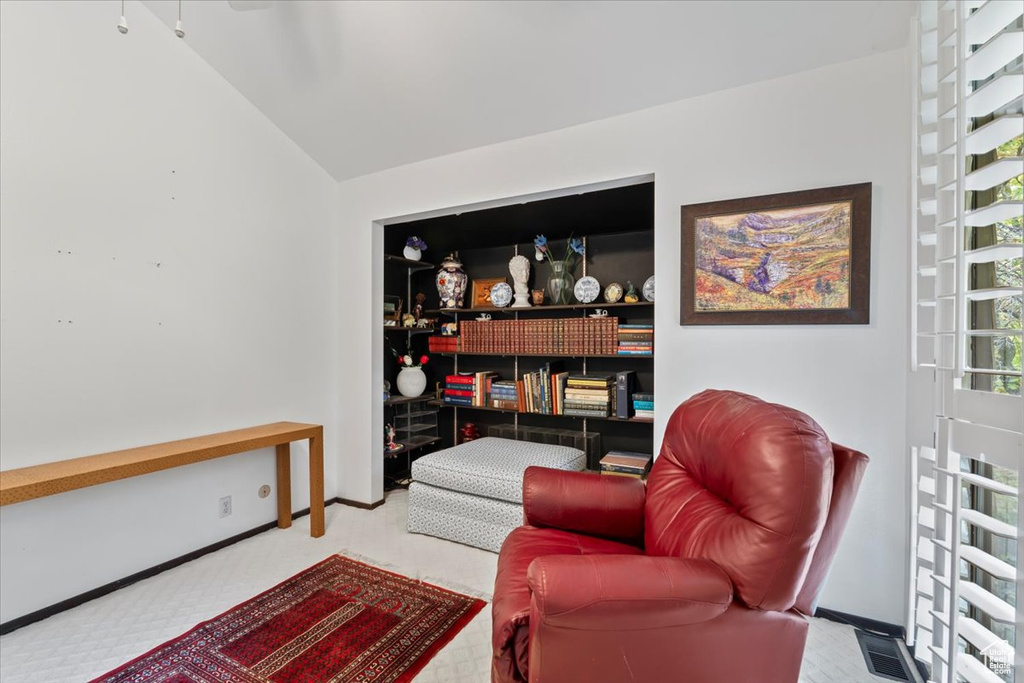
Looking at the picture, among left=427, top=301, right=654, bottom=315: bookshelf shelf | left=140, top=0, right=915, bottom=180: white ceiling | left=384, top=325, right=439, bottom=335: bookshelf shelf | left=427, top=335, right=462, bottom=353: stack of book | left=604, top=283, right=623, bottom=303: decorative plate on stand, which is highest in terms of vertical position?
left=140, top=0, right=915, bottom=180: white ceiling

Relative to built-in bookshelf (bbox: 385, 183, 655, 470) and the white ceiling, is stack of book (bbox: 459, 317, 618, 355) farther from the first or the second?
the white ceiling

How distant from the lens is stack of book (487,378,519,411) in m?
3.31

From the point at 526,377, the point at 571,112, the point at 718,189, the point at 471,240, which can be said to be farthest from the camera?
the point at 471,240

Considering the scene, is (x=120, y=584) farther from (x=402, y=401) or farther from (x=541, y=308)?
(x=541, y=308)

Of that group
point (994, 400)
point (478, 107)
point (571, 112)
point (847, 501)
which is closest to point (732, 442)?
point (847, 501)

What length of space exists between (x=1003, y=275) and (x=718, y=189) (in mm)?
1049

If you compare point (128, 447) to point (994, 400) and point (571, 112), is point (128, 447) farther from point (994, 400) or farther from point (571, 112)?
point (994, 400)

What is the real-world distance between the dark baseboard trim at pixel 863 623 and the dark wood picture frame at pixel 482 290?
2.70 m

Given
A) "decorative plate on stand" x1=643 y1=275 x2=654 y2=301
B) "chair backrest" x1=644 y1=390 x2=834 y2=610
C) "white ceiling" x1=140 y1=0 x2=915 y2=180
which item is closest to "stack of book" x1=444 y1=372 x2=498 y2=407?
"decorative plate on stand" x1=643 y1=275 x2=654 y2=301

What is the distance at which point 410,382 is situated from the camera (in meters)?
3.54

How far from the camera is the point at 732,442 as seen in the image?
125cm

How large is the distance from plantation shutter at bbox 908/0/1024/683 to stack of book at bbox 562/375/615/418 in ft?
5.13

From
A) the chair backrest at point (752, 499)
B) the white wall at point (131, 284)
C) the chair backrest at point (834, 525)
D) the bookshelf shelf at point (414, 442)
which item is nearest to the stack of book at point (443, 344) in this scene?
the bookshelf shelf at point (414, 442)

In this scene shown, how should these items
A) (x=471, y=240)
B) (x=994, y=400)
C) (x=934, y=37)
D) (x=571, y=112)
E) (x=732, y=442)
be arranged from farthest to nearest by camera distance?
(x=471, y=240) → (x=571, y=112) → (x=934, y=37) → (x=732, y=442) → (x=994, y=400)
